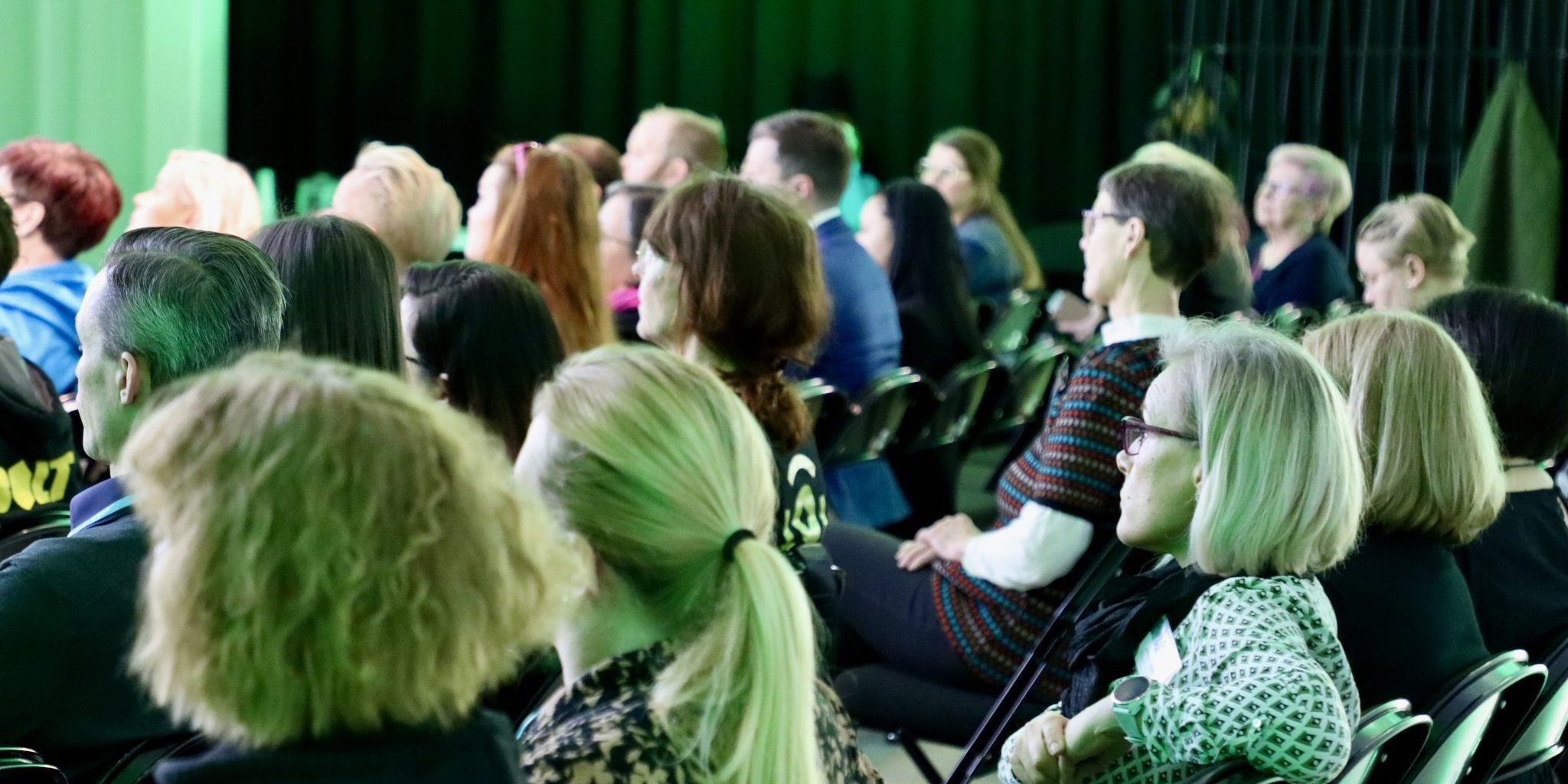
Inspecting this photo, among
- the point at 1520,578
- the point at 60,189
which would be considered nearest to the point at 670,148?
the point at 60,189

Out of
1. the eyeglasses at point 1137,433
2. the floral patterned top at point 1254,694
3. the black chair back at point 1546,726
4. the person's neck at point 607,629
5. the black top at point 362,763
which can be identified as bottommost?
the black chair back at point 1546,726

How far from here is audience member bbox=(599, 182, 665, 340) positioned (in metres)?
4.25

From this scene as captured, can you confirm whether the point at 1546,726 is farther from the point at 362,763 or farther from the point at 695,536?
the point at 362,763

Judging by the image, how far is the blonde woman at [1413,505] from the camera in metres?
2.12

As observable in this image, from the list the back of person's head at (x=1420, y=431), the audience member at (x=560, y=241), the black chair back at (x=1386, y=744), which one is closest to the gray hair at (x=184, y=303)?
the black chair back at (x=1386, y=744)

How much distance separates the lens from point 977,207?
6.70 m

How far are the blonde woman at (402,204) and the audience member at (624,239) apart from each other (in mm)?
419

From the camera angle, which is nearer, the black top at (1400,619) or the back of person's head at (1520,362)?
the black top at (1400,619)

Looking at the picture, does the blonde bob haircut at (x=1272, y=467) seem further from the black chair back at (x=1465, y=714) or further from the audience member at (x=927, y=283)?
the audience member at (x=927, y=283)

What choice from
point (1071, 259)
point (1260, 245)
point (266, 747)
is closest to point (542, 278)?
point (266, 747)

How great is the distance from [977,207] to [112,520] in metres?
5.21

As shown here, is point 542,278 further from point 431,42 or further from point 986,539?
point 431,42

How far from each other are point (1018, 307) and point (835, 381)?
222 cm

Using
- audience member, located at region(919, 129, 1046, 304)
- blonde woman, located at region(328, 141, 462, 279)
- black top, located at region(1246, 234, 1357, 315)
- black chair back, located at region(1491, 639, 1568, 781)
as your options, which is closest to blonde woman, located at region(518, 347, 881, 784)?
black chair back, located at region(1491, 639, 1568, 781)
